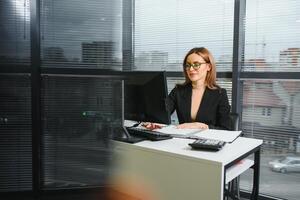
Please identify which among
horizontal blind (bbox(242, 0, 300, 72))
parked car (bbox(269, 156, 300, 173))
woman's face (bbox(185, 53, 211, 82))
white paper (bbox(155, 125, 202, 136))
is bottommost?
parked car (bbox(269, 156, 300, 173))

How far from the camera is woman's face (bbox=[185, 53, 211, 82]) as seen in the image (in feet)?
7.10

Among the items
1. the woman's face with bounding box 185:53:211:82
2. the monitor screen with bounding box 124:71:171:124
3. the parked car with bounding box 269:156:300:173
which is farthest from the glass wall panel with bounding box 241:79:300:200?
the monitor screen with bounding box 124:71:171:124

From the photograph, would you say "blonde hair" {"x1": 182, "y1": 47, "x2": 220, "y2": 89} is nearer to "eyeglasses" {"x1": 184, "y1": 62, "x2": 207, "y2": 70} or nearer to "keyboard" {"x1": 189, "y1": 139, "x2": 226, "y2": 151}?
"eyeglasses" {"x1": 184, "y1": 62, "x2": 207, "y2": 70}

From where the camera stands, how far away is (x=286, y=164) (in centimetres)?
253

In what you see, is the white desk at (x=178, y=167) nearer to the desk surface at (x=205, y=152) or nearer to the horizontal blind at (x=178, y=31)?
the desk surface at (x=205, y=152)

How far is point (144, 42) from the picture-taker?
3062 millimetres

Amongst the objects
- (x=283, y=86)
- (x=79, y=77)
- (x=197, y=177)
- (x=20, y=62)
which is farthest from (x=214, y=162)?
(x=20, y=62)

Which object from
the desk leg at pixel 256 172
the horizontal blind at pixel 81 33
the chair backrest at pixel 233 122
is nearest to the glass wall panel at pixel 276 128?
the chair backrest at pixel 233 122

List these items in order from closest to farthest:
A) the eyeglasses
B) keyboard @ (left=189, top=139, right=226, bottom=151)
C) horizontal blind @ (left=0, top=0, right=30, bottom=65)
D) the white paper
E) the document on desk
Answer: keyboard @ (left=189, top=139, right=226, bottom=151), the document on desk, the white paper, the eyeglasses, horizontal blind @ (left=0, top=0, right=30, bottom=65)

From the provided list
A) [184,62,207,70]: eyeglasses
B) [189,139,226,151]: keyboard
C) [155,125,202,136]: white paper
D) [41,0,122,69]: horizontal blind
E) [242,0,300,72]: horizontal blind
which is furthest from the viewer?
[41,0,122,69]: horizontal blind

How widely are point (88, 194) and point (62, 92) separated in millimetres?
1082

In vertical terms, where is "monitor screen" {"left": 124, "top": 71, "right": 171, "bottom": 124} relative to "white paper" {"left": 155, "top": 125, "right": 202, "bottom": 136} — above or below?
above

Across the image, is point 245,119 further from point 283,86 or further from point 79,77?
point 79,77

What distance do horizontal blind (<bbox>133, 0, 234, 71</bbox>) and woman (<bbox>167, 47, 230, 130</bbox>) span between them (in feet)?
1.76
